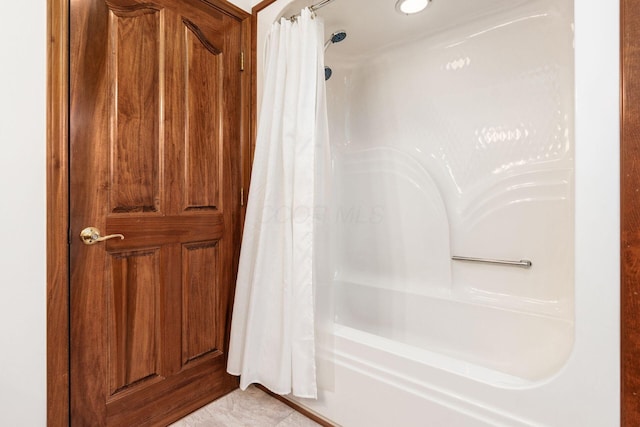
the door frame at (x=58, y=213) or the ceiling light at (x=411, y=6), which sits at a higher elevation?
the ceiling light at (x=411, y=6)

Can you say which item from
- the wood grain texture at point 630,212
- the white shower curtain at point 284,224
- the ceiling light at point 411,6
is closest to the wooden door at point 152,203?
the white shower curtain at point 284,224

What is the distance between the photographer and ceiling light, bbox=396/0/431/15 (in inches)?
62.0

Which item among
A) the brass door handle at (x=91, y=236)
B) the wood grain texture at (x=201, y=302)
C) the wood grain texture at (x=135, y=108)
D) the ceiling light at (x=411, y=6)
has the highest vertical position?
the ceiling light at (x=411, y=6)

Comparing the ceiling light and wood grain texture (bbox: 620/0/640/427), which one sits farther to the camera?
the ceiling light

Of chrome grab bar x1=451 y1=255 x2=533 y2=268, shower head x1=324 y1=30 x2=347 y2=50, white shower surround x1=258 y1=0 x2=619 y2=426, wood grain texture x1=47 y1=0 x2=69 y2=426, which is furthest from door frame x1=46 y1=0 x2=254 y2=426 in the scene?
chrome grab bar x1=451 y1=255 x2=533 y2=268

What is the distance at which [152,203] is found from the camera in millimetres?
1328

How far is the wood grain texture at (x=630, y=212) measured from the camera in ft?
2.39

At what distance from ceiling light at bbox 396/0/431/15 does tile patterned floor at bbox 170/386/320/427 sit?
7.05 ft

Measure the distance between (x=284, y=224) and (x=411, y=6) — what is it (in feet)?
4.42

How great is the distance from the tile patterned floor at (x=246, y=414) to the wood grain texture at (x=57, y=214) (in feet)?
1.78

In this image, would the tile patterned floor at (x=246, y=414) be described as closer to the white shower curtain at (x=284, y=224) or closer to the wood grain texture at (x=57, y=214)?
the white shower curtain at (x=284, y=224)

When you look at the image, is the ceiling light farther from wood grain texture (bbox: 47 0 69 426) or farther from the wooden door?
wood grain texture (bbox: 47 0 69 426)
